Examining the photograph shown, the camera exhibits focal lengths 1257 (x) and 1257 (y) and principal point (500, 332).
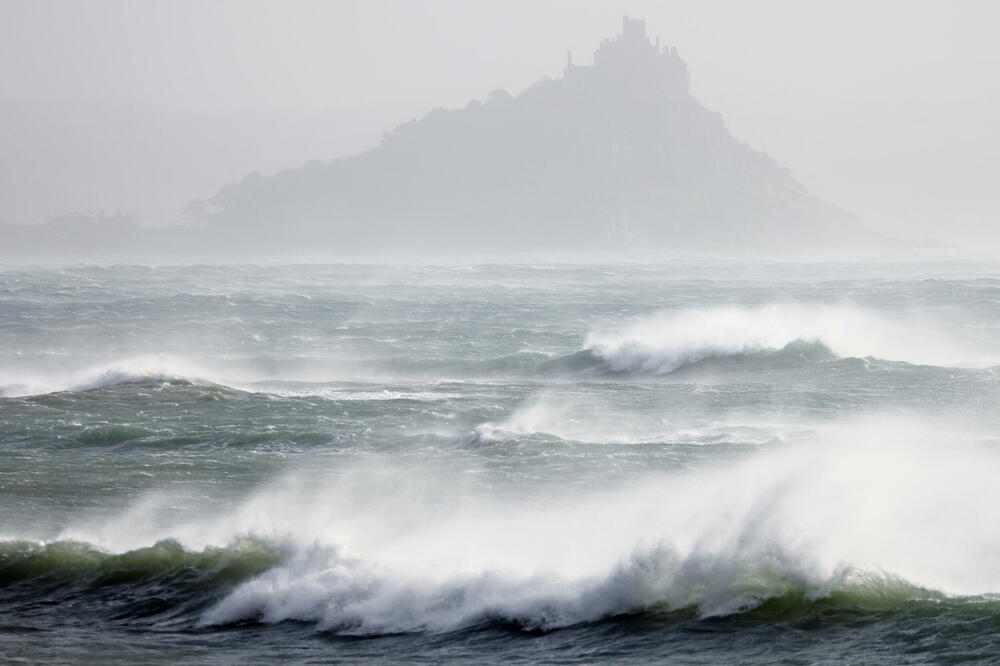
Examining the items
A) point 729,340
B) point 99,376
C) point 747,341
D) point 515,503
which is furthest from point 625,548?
point 729,340

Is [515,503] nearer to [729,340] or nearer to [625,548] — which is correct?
[625,548]

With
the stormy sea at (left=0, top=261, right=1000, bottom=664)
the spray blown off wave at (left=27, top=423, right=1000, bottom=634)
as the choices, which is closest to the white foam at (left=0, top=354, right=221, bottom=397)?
the stormy sea at (left=0, top=261, right=1000, bottom=664)

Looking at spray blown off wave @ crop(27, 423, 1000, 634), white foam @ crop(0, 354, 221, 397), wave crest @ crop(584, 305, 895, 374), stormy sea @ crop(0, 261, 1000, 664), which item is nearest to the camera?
stormy sea @ crop(0, 261, 1000, 664)

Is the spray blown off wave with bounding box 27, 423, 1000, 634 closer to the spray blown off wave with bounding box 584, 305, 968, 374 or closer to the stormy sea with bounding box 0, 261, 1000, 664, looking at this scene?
the stormy sea with bounding box 0, 261, 1000, 664

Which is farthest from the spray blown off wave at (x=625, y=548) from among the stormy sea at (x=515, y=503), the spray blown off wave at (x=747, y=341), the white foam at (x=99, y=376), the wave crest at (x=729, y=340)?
the spray blown off wave at (x=747, y=341)

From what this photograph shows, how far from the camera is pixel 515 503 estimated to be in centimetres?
1808

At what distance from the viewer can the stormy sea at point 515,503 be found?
41.4 feet

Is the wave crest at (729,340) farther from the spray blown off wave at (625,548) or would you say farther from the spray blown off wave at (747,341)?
the spray blown off wave at (625,548)

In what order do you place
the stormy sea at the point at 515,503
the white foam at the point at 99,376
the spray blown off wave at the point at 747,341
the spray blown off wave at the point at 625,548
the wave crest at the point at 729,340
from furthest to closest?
the spray blown off wave at the point at 747,341, the wave crest at the point at 729,340, the white foam at the point at 99,376, the spray blown off wave at the point at 625,548, the stormy sea at the point at 515,503

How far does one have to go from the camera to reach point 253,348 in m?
43.3

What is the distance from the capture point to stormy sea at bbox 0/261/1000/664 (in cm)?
1262

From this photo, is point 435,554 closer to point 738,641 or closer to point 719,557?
point 719,557

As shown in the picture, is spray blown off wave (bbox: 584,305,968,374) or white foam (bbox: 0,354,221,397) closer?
white foam (bbox: 0,354,221,397)

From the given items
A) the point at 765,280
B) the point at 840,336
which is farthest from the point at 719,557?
the point at 765,280
